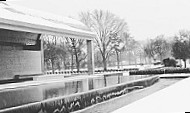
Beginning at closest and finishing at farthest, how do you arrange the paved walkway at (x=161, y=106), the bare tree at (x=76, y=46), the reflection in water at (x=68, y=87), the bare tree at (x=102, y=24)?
the paved walkway at (x=161, y=106), the reflection in water at (x=68, y=87), the bare tree at (x=76, y=46), the bare tree at (x=102, y=24)

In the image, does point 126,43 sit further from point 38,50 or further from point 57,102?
point 57,102

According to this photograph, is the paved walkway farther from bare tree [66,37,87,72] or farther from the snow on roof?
bare tree [66,37,87,72]

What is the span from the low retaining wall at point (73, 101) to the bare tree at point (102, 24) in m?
32.9

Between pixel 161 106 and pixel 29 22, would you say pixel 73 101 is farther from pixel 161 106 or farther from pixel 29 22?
pixel 29 22

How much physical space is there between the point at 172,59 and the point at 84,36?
67.4 feet

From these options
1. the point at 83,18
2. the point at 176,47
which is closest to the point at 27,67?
the point at 176,47

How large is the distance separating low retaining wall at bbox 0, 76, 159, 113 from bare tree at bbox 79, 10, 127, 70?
1296 inches

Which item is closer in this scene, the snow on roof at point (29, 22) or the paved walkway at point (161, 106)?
the paved walkway at point (161, 106)

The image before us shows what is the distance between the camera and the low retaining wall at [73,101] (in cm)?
725

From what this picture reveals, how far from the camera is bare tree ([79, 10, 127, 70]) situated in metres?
46.3

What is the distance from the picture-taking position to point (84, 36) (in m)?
20.2

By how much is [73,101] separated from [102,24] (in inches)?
1526

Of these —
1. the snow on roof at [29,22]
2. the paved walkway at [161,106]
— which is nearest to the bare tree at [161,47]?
the snow on roof at [29,22]

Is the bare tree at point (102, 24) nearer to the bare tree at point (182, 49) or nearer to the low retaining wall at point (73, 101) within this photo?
the bare tree at point (182, 49)
